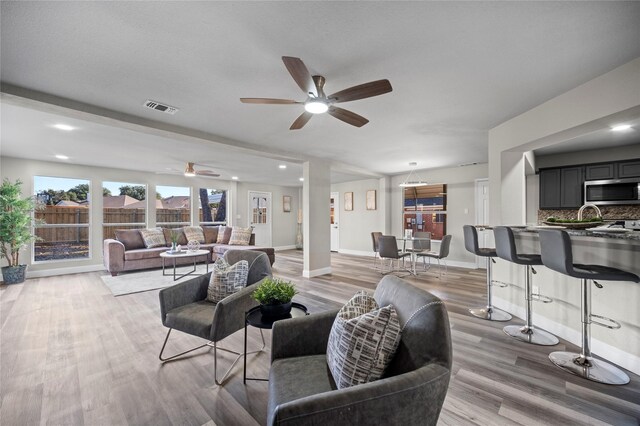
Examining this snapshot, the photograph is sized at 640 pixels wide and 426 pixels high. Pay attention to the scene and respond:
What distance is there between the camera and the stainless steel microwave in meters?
4.12

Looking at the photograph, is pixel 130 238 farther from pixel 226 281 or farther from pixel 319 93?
pixel 319 93

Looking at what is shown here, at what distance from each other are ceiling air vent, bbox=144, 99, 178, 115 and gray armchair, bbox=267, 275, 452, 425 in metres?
2.68

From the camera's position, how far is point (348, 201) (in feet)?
28.3

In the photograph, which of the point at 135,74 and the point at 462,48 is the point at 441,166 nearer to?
the point at 462,48

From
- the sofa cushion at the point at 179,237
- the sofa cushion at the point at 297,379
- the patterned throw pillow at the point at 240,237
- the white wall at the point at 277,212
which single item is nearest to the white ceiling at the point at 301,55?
the sofa cushion at the point at 297,379

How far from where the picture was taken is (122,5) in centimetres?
154

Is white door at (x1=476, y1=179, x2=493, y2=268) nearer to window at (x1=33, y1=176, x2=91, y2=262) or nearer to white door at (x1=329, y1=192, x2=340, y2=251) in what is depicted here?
white door at (x1=329, y1=192, x2=340, y2=251)

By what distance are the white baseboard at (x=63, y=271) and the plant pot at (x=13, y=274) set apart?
18.3 inches

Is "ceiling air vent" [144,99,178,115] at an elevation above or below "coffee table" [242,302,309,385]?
above

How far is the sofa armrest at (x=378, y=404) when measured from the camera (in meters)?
0.91

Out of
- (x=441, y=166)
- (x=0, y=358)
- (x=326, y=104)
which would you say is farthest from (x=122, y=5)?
(x=441, y=166)

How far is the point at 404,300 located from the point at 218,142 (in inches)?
141

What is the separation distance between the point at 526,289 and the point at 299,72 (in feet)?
9.93

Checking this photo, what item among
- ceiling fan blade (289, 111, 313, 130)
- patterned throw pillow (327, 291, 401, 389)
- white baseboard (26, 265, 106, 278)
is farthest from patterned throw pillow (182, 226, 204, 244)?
patterned throw pillow (327, 291, 401, 389)
